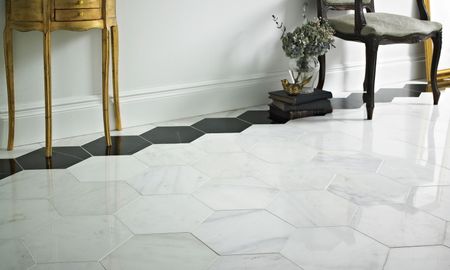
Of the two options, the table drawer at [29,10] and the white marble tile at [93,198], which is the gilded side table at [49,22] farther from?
the white marble tile at [93,198]

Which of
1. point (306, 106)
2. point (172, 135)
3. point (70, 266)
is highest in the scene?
point (306, 106)

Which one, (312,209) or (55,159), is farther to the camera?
(55,159)

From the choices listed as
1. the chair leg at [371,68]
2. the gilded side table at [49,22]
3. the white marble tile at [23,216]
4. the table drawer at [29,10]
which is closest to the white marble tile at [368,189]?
the chair leg at [371,68]

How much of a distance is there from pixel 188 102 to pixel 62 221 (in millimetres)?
1567

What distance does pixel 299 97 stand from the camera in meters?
3.52

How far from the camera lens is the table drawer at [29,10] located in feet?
8.75

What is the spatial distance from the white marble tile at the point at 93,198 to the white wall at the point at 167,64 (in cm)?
77

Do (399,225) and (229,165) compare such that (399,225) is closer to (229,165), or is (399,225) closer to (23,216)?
(229,165)

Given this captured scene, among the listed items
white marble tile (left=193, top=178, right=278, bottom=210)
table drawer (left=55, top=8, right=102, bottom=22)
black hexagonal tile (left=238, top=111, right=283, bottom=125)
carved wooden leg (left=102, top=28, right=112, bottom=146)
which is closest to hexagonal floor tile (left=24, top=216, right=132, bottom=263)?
white marble tile (left=193, top=178, right=278, bottom=210)

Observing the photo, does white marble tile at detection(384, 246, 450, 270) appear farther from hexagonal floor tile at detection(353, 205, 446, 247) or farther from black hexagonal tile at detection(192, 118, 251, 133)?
black hexagonal tile at detection(192, 118, 251, 133)

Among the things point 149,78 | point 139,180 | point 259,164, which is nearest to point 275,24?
point 149,78

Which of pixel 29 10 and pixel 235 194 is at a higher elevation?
pixel 29 10

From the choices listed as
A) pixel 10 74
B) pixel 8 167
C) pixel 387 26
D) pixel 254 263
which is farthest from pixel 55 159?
pixel 387 26

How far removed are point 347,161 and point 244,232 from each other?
3.05 feet
